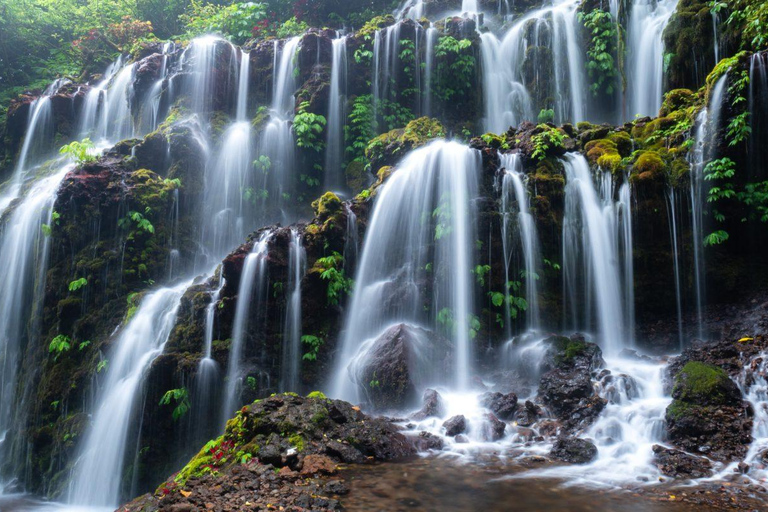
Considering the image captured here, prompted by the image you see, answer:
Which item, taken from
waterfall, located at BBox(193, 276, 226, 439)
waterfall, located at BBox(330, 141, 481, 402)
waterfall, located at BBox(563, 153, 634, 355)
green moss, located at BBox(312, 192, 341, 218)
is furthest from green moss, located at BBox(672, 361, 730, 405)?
waterfall, located at BBox(193, 276, 226, 439)

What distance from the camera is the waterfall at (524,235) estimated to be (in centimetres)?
983

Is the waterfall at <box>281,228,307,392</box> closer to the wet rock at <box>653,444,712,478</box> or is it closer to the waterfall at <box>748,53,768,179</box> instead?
the wet rock at <box>653,444,712,478</box>

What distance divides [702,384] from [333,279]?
6.76m

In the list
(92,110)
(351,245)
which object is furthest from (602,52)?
(92,110)

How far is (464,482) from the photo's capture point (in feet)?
16.3

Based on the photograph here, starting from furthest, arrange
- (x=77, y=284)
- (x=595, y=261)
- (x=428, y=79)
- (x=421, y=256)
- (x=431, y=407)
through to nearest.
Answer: (x=428, y=79) < (x=77, y=284) < (x=421, y=256) < (x=595, y=261) < (x=431, y=407)

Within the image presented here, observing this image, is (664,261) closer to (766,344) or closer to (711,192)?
(711,192)

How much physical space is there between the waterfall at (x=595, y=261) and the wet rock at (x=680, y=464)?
13.4ft

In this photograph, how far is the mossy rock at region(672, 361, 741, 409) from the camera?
605cm

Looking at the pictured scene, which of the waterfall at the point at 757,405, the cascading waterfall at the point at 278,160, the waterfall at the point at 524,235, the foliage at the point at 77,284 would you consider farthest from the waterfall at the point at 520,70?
the foliage at the point at 77,284

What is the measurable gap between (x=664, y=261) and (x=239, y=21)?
66.6 ft

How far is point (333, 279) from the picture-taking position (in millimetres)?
10281

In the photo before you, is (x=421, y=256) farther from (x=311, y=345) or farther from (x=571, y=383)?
(x=571, y=383)

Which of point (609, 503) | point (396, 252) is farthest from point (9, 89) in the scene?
point (609, 503)
